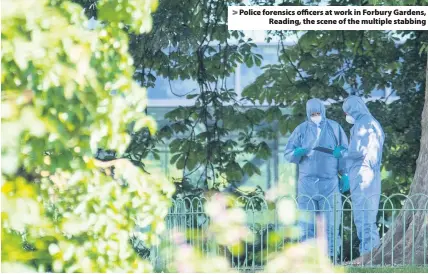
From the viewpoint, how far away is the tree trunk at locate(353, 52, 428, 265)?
836cm

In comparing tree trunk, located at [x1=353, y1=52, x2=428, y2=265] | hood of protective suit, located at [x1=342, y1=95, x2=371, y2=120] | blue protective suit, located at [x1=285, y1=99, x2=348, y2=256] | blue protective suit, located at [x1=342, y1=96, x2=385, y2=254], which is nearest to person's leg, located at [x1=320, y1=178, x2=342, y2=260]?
blue protective suit, located at [x1=285, y1=99, x2=348, y2=256]

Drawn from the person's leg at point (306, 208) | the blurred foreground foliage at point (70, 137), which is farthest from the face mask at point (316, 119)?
the blurred foreground foliage at point (70, 137)

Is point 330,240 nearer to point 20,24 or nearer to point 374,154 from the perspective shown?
point 374,154

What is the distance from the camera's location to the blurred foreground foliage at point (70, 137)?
132 inches

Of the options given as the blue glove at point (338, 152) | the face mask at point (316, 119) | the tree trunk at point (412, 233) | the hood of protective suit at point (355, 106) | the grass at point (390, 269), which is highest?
the hood of protective suit at point (355, 106)

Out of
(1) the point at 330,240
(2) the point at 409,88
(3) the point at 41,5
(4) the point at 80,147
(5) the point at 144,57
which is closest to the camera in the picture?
(3) the point at 41,5

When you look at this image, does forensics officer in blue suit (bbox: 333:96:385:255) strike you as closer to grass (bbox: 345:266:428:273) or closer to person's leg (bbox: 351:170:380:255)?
person's leg (bbox: 351:170:380:255)

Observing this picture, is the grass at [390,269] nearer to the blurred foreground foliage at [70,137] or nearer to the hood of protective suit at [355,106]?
the hood of protective suit at [355,106]

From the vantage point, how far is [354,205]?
30.4 feet

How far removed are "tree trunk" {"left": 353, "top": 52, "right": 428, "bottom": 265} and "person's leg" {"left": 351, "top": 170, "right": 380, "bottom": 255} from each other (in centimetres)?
23

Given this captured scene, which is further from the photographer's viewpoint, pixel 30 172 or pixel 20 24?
pixel 30 172

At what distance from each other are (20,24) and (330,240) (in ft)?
19.5

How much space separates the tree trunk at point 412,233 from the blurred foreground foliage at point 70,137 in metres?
4.74

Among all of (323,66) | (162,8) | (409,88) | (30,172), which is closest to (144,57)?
(162,8)
